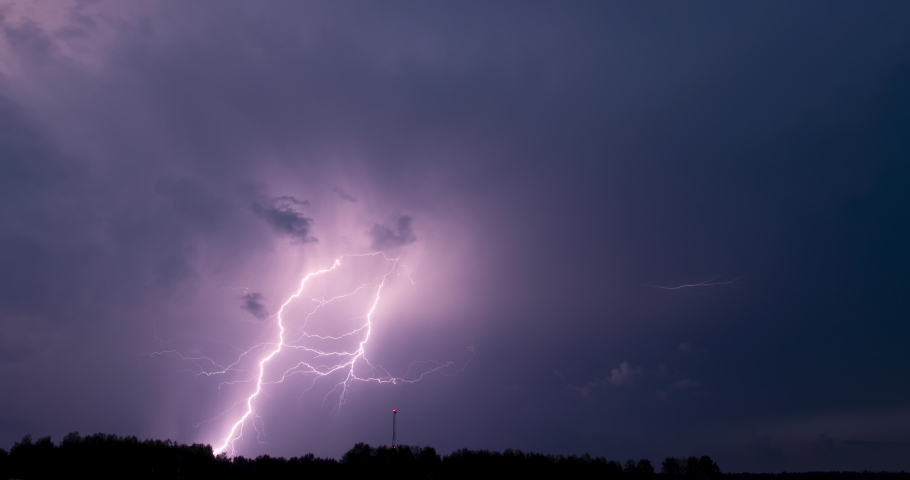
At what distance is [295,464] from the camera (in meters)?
40.6

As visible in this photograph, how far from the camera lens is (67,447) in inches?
1325

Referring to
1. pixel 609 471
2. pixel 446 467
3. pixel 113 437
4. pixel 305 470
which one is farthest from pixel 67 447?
pixel 609 471

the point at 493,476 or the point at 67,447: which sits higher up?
the point at 67,447

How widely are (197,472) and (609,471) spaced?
33.7 m

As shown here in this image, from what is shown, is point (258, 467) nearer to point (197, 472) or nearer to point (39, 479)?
point (197, 472)

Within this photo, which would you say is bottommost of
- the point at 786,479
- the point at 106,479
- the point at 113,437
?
the point at 786,479

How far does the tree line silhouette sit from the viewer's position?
104 feet

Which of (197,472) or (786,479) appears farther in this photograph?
(786,479)

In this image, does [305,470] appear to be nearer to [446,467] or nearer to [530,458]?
[446,467]

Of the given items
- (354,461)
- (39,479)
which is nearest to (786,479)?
(354,461)

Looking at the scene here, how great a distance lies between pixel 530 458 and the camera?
156 feet

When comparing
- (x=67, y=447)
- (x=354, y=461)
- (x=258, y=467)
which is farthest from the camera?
(x=354, y=461)

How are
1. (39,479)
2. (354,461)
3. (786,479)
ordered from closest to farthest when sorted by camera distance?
1. (39,479)
2. (354,461)
3. (786,479)

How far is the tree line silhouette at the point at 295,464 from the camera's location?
104 feet
